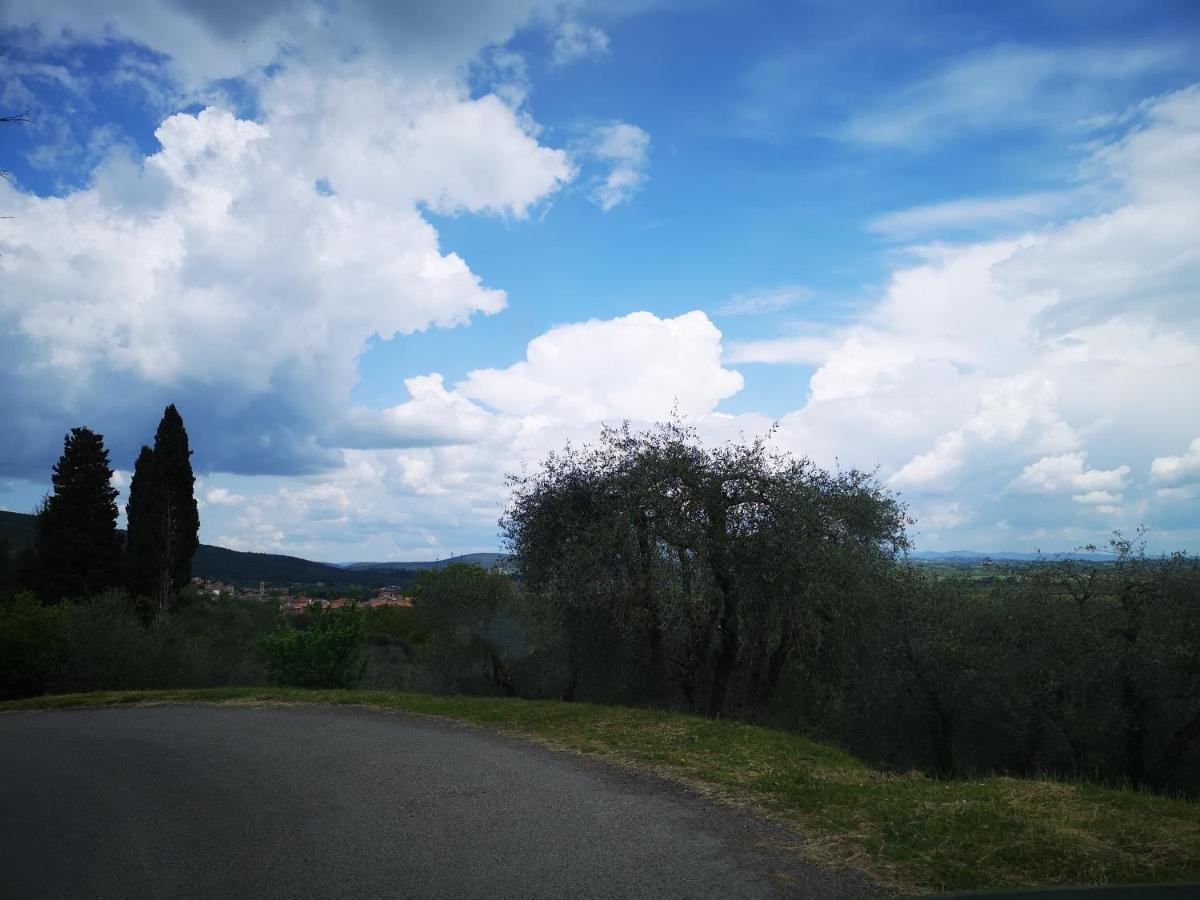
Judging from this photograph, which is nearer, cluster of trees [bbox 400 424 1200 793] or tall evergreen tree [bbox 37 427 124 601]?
cluster of trees [bbox 400 424 1200 793]

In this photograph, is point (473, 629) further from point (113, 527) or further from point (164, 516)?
point (113, 527)

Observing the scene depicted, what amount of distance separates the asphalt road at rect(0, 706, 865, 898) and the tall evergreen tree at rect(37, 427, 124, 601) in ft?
128

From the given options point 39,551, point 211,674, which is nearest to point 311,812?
point 211,674

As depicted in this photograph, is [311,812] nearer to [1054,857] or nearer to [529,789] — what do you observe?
[529,789]

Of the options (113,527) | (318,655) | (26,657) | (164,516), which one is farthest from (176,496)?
(318,655)

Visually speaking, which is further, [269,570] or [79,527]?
[269,570]

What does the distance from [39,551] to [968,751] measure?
163 ft

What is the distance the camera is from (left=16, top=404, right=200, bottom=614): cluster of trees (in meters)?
45.0

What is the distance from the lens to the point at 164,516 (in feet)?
149

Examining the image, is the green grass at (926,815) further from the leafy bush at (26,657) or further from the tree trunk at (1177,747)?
the leafy bush at (26,657)

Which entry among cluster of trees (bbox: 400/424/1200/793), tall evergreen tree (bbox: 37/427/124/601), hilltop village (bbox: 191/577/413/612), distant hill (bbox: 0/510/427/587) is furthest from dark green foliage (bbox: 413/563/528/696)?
distant hill (bbox: 0/510/427/587)

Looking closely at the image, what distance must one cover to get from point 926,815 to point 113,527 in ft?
171

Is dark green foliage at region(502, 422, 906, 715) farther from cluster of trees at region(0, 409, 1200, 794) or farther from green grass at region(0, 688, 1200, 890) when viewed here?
green grass at region(0, 688, 1200, 890)

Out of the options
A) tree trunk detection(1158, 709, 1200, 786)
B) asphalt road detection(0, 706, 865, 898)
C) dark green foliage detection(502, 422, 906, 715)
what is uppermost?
dark green foliage detection(502, 422, 906, 715)
